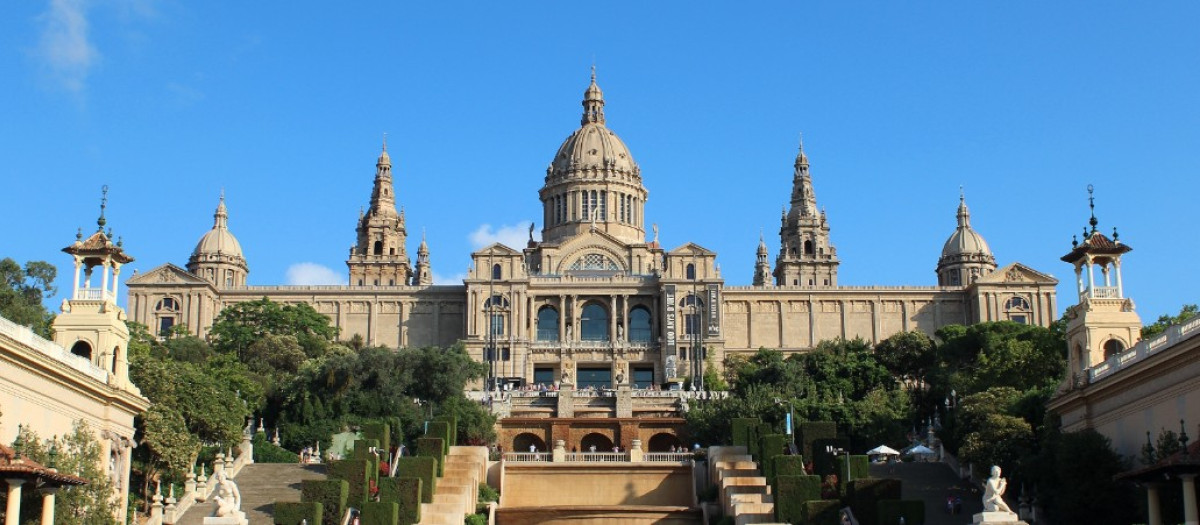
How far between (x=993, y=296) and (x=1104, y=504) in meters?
76.9

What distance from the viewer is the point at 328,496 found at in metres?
53.5

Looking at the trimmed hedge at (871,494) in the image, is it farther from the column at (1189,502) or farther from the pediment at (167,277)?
the pediment at (167,277)

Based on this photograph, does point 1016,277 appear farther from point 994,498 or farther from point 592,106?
point 994,498

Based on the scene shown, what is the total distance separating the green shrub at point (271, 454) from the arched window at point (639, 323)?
50173 mm

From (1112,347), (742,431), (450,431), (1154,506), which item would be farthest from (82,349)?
(1112,347)

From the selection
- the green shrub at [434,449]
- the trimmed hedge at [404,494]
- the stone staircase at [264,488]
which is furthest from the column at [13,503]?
the green shrub at [434,449]

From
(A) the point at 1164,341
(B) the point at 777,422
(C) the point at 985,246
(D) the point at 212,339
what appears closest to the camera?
(A) the point at 1164,341

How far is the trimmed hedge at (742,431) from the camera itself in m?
67.8

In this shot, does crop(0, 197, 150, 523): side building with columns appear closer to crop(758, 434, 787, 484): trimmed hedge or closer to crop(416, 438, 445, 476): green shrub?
crop(416, 438, 445, 476): green shrub

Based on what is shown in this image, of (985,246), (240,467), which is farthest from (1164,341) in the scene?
(985,246)

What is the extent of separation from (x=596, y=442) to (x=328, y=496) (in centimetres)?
3281

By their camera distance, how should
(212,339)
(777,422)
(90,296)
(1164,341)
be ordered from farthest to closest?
(212,339)
(777,422)
(90,296)
(1164,341)

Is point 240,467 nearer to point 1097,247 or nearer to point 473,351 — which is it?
point 1097,247

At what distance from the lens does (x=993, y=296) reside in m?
125
